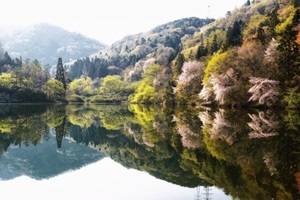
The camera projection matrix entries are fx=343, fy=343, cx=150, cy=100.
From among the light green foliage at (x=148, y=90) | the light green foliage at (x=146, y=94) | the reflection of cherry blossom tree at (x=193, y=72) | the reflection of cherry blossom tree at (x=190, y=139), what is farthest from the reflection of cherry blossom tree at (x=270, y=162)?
the light green foliage at (x=146, y=94)

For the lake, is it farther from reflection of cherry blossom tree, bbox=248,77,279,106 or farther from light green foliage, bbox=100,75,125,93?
light green foliage, bbox=100,75,125,93

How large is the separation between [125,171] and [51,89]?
94.7 metres

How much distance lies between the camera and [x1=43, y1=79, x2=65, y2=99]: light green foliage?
103m

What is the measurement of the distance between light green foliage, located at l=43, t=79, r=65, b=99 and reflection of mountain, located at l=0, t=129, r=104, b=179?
3313 inches

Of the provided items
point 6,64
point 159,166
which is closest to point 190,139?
point 159,166

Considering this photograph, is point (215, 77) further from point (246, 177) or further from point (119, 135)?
point (246, 177)

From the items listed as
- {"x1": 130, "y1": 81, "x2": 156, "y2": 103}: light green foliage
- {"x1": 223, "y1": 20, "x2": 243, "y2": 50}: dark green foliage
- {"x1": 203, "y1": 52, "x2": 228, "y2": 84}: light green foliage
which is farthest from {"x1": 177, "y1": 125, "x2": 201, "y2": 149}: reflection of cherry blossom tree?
{"x1": 130, "y1": 81, "x2": 156, "y2": 103}: light green foliage

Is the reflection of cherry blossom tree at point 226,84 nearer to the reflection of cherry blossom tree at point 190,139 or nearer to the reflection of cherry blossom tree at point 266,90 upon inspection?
the reflection of cherry blossom tree at point 266,90

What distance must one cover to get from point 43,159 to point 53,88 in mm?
91061

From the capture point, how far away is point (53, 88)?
4107 inches

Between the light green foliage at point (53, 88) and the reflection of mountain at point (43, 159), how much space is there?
84152mm

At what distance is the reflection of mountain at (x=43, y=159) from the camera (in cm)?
1346

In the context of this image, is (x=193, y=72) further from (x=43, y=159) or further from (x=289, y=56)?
(x=43, y=159)

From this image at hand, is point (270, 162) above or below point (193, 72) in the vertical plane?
above
